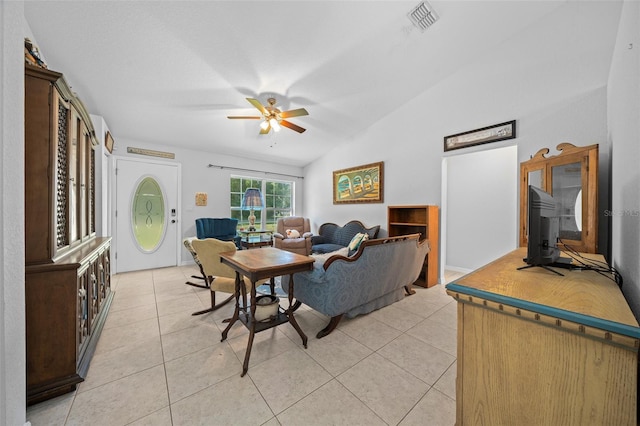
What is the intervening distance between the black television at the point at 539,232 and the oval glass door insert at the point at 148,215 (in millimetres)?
5175

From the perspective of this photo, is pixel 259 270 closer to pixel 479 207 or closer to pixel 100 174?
pixel 100 174

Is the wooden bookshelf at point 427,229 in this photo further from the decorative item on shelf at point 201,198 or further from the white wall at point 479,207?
the decorative item on shelf at point 201,198

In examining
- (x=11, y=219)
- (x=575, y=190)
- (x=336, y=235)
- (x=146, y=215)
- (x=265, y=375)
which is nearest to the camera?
(x=11, y=219)

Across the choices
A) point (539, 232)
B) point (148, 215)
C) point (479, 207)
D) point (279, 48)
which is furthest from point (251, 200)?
point (479, 207)

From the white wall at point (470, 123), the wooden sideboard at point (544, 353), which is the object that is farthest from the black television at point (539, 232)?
the white wall at point (470, 123)

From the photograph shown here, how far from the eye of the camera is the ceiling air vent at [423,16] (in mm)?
2248

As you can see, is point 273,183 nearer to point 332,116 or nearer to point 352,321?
point 332,116

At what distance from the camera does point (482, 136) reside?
9.98 ft

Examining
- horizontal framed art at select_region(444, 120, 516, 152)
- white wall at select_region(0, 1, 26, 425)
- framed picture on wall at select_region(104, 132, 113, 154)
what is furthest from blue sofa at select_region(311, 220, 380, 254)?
white wall at select_region(0, 1, 26, 425)

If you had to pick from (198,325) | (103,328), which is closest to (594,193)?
(198,325)

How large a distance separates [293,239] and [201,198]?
209 cm

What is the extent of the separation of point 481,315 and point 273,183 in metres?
5.55

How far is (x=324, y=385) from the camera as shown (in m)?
1.52

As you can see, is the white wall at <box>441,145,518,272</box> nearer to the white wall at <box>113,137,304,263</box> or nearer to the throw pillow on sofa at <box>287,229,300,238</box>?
the throw pillow on sofa at <box>287,229,300,238</box>
